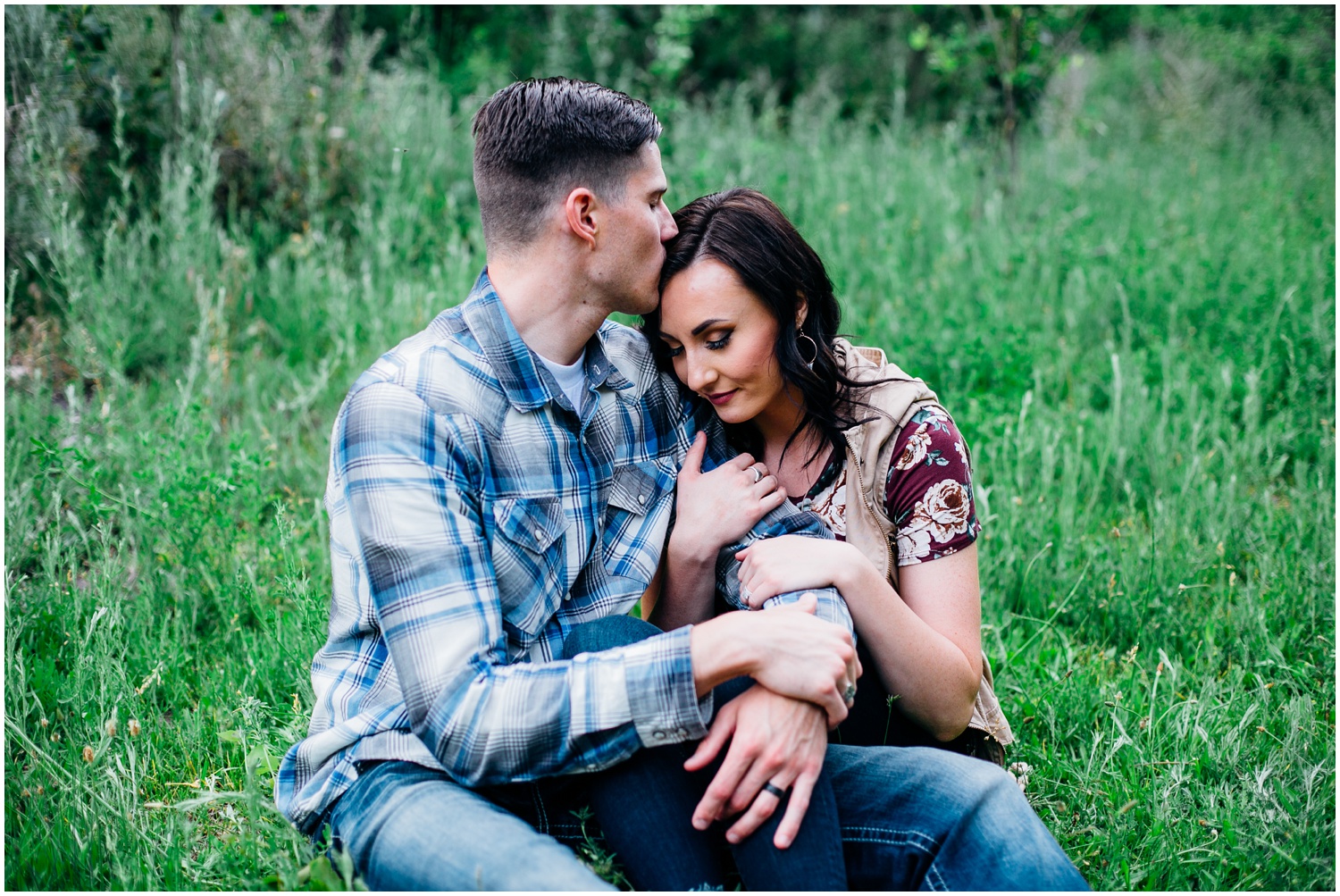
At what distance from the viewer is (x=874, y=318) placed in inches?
189

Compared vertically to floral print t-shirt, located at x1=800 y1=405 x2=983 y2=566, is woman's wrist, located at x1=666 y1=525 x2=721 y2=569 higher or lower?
lower

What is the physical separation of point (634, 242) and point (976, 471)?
1884 mm

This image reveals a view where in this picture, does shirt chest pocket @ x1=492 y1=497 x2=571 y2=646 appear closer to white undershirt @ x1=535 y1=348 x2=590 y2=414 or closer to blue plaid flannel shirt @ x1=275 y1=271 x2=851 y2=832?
blue plaid flannel shirt @ x1=275 y1=271 x2=851 y2=832

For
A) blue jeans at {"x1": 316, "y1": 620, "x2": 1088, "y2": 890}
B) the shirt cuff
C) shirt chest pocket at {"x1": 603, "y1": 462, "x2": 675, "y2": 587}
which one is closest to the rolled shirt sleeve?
the shirt cuff

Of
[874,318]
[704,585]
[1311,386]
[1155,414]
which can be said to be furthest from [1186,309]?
[704,585]

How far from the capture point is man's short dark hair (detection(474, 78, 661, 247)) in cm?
225

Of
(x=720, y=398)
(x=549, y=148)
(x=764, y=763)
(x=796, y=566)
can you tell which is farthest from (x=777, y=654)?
(x=549, y=148)

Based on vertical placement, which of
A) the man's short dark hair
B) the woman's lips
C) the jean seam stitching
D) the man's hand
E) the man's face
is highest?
the man's short dark hair

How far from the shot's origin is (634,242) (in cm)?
230

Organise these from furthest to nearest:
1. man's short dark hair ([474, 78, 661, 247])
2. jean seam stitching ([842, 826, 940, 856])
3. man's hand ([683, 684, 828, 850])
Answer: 1. man's short dark hair ([474, 78, 661, 247])
2. jean seam stitching ([842, 826, 940, 856])
3. man's hand ([683, 684, 828, 850])

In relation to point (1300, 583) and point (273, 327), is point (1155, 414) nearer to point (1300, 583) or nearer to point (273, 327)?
point (1300, 583)

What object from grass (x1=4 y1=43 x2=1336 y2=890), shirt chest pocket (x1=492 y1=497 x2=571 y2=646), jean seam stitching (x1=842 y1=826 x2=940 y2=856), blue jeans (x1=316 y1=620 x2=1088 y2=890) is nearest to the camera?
blue jeans (x1=316 y1=620 x2=1088 y2=890)

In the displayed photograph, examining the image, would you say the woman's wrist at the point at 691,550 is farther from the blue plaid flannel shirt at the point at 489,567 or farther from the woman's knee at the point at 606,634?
the woman's knee at the point at 606,634

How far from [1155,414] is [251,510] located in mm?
3449
